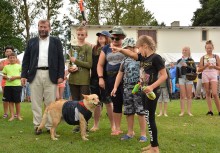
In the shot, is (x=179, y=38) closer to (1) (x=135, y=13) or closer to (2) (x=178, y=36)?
(2) (x=178, y=36)

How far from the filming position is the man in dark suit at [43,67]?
6.69 m

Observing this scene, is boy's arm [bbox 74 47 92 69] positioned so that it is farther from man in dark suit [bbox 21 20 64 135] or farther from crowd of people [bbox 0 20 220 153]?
man in dark suit [bbox 21 20 64 135]

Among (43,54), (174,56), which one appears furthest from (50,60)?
(174,56)

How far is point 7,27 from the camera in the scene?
3669 centimetres

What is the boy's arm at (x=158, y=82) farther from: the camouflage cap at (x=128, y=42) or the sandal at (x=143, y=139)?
the sandal at (x=143, y=139)

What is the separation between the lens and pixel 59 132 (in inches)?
276

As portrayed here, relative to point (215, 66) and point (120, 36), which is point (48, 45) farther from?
point (215, 66)

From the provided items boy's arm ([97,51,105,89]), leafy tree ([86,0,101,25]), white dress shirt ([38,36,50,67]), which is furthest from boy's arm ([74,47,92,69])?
leafy tree ([86,0,101,25])

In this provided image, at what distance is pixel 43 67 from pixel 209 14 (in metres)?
44.6

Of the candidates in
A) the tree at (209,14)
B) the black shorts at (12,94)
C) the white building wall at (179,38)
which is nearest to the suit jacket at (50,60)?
the black shorts at (12,94)

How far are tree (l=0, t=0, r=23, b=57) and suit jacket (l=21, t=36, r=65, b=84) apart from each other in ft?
91.5

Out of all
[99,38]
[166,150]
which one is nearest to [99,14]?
[99,38]

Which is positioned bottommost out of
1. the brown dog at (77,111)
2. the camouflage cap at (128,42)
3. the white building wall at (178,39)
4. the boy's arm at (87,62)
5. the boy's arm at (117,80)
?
the brown dog at (77,111)

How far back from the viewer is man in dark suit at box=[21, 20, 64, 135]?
6.69m
